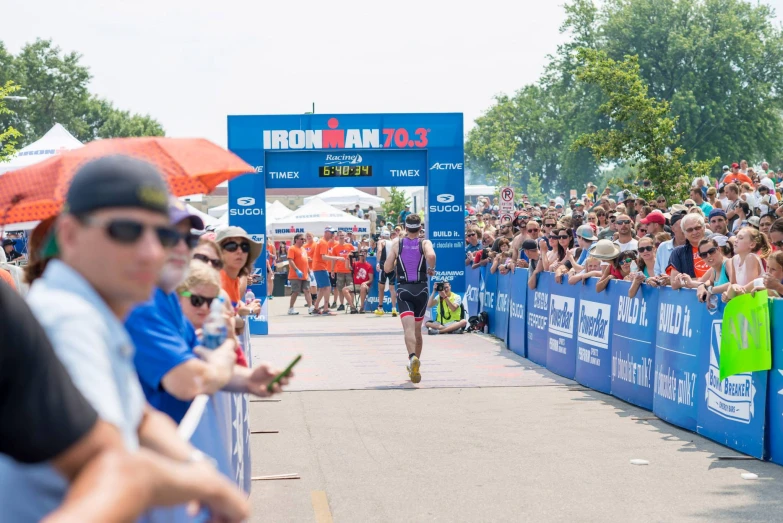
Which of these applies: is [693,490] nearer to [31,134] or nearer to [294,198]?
[294,198]

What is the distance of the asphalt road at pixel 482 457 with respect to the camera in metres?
7.12

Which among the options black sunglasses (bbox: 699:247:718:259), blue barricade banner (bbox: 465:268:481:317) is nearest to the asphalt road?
black sunglasses (bbox: 699:247:718:259)

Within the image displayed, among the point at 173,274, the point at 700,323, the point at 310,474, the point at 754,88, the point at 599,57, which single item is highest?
the point at 754,88

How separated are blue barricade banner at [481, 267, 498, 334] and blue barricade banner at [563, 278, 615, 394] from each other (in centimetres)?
657

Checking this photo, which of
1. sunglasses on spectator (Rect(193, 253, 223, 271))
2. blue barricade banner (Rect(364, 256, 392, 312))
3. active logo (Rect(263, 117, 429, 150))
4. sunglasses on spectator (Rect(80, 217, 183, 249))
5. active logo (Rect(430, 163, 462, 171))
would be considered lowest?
blue barricade banner (Rect(364, 256, 392, 312))

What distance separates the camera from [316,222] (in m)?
35.8

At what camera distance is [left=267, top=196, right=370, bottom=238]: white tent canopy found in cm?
3625

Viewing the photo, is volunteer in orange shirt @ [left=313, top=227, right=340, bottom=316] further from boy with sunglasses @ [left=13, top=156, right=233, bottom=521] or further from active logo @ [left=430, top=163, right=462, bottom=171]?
boy with sunglasses @ [left=13, top=156, right=233, bottom=521]

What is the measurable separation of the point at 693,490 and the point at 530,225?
10495 mm

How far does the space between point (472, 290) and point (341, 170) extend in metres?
3.96

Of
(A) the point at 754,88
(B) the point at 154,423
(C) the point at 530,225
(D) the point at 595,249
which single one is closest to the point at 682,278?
(D) the point at 595,249

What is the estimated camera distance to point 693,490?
7.64m

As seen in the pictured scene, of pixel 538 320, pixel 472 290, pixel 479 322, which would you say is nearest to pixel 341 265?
pixel 472 290

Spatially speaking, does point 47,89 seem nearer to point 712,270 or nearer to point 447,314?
point 447,314
